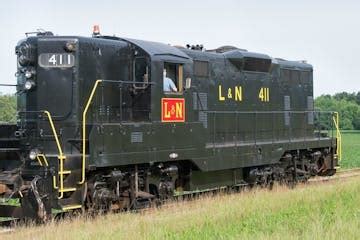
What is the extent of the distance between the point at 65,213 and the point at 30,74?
2836 mm

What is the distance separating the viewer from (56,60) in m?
11.1

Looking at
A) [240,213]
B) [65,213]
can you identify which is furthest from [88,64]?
[240,213]

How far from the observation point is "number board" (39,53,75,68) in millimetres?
11000

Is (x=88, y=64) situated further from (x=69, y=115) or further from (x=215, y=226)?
(x=215, y=226)

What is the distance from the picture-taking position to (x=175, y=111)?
12281 millimetres

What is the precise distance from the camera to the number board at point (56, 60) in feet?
36.1

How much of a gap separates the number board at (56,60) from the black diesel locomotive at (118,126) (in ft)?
0.06

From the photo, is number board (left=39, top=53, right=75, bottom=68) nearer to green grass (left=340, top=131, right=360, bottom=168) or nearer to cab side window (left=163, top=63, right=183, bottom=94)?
cab side window (left=163, top=63, right=183, bottom=94)

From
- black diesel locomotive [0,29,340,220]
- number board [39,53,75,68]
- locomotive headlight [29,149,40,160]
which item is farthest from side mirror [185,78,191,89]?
locomotive headlight [29,149,40,160]

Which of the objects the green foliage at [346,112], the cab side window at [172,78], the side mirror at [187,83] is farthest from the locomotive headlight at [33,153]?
the green foliage at [346,112]

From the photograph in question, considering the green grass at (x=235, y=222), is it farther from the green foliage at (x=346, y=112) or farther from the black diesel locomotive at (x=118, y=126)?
the green foliage at (x=346, y=112)

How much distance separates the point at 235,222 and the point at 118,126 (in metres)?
3.26

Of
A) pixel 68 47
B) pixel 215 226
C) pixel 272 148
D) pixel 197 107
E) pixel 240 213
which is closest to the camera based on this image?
pixel 215 226

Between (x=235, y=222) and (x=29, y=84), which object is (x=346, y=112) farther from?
(x=235, y=222)
